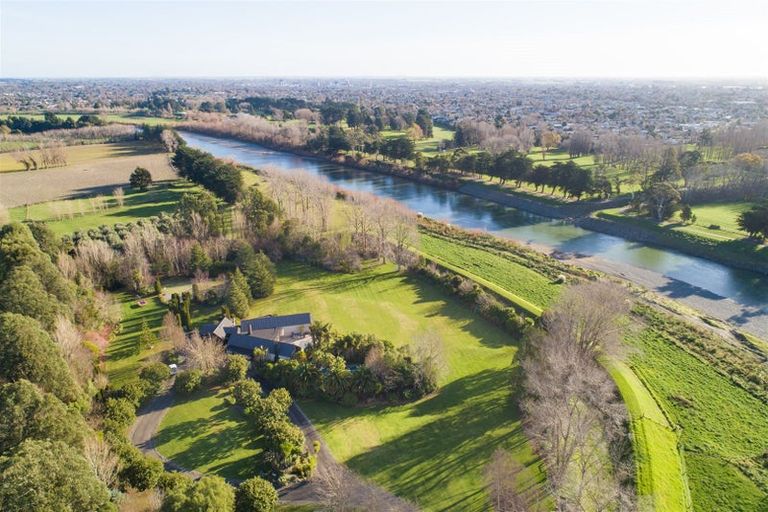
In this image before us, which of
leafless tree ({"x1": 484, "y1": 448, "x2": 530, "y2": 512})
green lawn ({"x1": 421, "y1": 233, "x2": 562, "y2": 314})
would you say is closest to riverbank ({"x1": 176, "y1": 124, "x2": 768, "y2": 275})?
green lawn ({"x1": 421, "y1": 233, "x2": 562, "y2": 314})

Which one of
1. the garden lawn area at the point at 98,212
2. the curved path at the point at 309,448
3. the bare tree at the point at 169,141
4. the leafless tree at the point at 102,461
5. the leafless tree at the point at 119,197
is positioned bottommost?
the curved path at the point at 309,448

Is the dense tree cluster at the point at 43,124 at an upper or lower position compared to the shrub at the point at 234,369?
upper

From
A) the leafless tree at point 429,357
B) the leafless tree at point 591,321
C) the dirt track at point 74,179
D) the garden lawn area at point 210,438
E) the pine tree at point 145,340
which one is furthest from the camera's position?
the dirt track at point 74,179

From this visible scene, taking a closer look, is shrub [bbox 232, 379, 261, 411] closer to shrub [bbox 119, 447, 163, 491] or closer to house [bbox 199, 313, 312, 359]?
house [bbox 199, 313, 312, 359]

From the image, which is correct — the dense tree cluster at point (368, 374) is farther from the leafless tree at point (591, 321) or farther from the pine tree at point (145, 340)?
the pine tree at point (145, 340)

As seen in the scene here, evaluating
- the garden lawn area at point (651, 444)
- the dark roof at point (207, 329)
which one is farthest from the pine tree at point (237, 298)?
the garden lawn area at point (651, 444)

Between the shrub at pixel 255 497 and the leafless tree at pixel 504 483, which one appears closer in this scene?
the shrub at pixel 255 497
